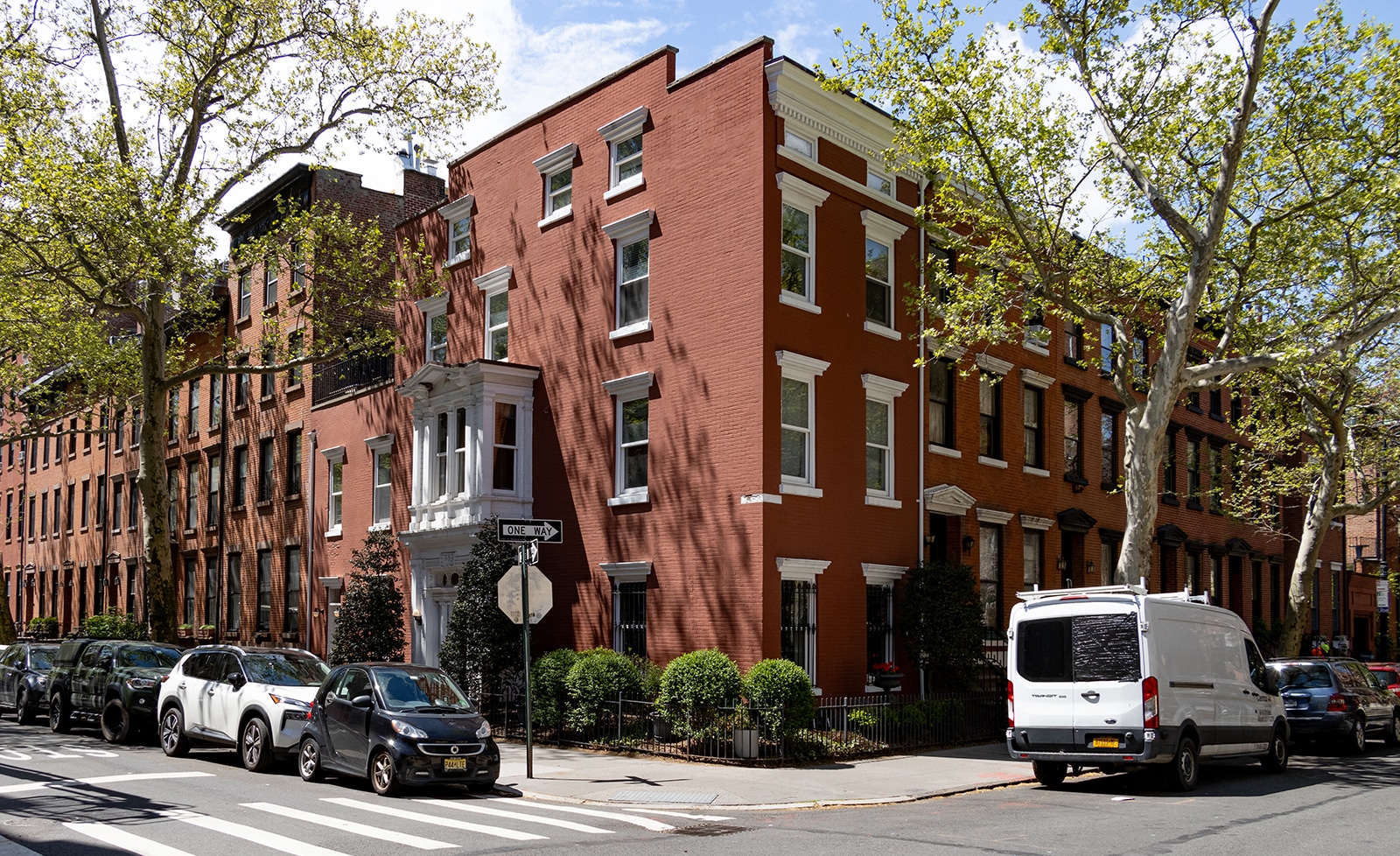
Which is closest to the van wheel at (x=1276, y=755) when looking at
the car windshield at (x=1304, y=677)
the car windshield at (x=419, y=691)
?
the car windshield at (x=1304, y=677)

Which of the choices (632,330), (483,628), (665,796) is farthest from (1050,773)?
(632,330)

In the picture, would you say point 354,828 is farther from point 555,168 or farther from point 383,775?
point 555,168

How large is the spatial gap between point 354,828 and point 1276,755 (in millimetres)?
13729

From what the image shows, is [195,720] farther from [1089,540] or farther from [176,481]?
[176,481]

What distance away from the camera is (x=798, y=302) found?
20.9 meters

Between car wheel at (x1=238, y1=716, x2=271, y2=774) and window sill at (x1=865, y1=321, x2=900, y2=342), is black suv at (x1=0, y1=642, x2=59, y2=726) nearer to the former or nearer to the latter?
car wheel at (x1=238, y1=716, x2=271, y2=774)

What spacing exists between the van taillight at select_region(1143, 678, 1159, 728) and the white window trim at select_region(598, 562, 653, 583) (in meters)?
9.29

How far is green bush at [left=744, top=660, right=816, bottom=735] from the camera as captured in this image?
1773cm

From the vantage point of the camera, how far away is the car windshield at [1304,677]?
68.2 ft

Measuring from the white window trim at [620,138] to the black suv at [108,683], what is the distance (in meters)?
12.1

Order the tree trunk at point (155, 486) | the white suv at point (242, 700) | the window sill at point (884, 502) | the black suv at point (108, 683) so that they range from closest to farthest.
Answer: the white suv at point (242, 700), the black suv at point (108, 683), the window sill at point (884, 502), the tree trunk at point (155, 486)

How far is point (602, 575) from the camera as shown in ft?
74.2

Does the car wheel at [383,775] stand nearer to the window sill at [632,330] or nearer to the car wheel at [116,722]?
the car wheel at [116,722]

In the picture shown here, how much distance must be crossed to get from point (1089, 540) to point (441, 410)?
1588cm
